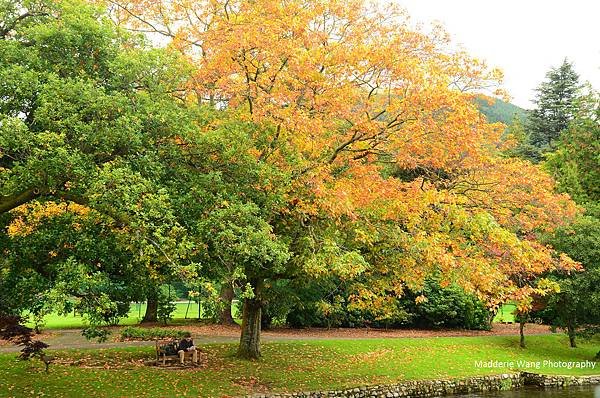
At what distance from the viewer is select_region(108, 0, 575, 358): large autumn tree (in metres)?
13.9

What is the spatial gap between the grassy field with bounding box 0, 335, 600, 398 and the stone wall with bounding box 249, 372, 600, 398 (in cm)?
38

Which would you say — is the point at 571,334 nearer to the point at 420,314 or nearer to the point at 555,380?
the point at 555,380

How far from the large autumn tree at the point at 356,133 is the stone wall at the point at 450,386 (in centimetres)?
289

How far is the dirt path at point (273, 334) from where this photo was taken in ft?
69.0

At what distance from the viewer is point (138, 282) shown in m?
10.9

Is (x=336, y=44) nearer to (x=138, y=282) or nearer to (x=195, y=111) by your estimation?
(x=195, y=111)

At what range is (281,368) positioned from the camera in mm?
17859

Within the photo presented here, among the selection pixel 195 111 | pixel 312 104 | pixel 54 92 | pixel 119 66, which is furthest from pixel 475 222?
pixel 54 92

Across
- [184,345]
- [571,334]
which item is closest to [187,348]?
[184,345]

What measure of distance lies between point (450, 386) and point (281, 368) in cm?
619

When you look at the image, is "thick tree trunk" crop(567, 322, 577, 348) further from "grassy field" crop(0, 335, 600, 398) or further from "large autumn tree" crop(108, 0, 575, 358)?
"large autumn tree" crop(108, 0, 575, 358)

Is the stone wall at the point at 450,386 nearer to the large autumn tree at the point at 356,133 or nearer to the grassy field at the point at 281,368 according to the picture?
the grassy field at the point at 281,368

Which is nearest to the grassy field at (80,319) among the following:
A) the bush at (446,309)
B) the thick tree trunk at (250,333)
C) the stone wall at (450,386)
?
the bush at (446,309)

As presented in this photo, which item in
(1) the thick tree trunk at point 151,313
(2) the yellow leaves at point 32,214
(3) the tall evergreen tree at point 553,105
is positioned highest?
(3) the tall evergreen tree at point 553,105
